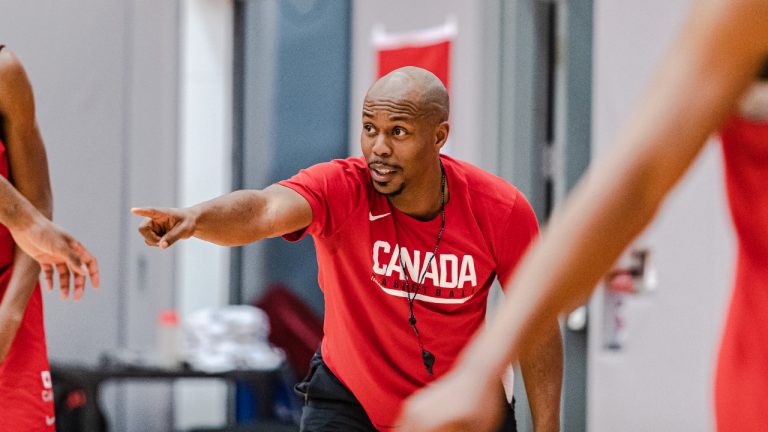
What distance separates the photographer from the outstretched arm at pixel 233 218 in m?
2.32

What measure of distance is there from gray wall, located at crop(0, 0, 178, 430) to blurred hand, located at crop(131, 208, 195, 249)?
4.81m

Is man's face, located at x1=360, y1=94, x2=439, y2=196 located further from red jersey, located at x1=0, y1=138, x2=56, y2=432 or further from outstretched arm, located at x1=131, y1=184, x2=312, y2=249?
red jersey, located at x1=0, y1=138, x2=56, y2=432

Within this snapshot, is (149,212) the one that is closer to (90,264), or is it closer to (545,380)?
(90,264)

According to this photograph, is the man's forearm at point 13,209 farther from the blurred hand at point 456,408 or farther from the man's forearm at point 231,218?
the blurred hand at point 456,408

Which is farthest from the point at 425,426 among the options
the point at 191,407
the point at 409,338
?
the point at 191,407

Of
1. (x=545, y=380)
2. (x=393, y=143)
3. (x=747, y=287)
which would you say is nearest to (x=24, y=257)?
(x=393, y=143)

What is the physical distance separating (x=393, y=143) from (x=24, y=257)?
1.01 metres

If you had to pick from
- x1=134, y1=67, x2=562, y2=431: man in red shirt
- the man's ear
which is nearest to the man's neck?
x1=134, y1=67, x2=562, y2=431: man in red shirt

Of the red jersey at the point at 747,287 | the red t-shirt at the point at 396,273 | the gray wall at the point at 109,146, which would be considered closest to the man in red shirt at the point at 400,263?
the red t-shirt at the point at 396,273

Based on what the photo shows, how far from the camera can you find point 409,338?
2.88 m

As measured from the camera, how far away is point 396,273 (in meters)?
2.86

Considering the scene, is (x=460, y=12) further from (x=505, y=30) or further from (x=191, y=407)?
(x=191, y=407)

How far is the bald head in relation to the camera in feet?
9.58

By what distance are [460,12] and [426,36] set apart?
11.2 inches
